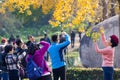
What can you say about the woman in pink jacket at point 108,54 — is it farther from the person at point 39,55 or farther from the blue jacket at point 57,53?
the person at point 39,55

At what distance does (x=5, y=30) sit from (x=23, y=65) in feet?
126

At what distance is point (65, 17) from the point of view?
511 inches

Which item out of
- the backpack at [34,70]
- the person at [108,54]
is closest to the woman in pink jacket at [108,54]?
the person at [108,54]

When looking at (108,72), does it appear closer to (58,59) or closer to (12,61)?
(58,59)

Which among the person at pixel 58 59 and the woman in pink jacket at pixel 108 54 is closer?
the woman in pink jacket at pixel 108 54

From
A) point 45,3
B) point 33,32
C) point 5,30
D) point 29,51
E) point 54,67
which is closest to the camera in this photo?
point 29,51

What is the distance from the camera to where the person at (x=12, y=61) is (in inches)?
418

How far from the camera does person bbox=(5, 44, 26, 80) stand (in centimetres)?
1062

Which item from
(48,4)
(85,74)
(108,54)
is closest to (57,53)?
(108,54)

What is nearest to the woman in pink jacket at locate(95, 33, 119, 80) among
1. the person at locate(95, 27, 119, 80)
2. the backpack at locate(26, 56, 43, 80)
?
the person at locate(95, 27, 119, 80)

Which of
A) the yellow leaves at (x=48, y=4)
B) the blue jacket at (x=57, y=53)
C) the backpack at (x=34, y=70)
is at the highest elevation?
the yellow leaves at (x=48, y=4)

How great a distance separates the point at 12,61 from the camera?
35.4 feet

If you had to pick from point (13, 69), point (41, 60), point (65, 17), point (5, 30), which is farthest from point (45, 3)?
point (5, 30)

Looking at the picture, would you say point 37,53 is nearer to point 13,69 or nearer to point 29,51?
point 29,51
